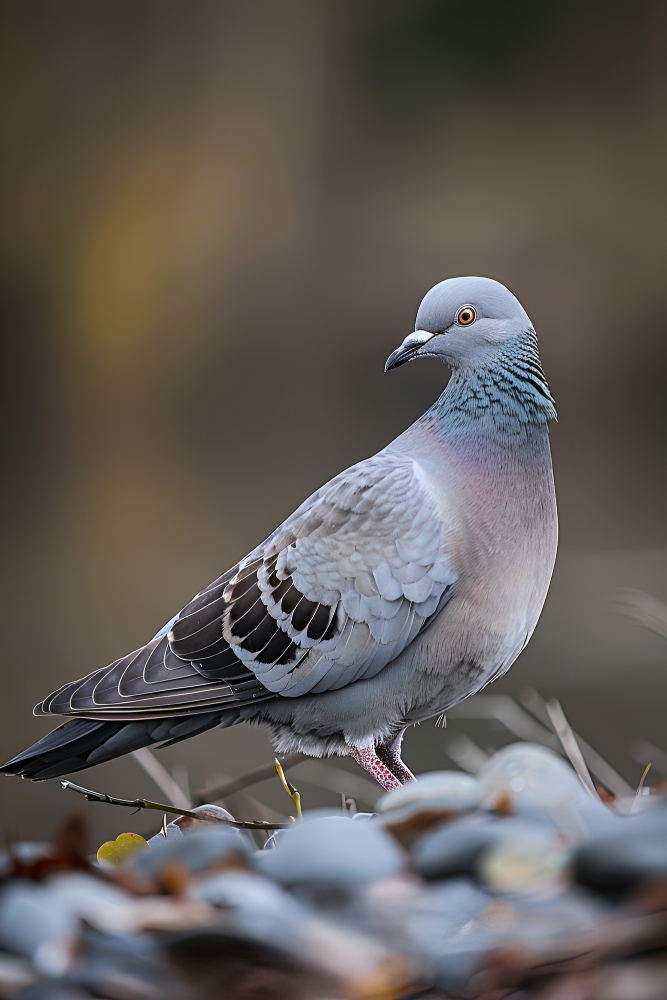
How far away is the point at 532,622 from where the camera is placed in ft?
4.62

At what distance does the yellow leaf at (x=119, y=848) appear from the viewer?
1.09 meters


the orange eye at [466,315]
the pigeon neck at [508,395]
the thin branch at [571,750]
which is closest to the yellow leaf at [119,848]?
the thin branch at [571,750]

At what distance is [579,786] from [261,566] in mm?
692

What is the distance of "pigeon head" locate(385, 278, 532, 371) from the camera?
1.42m

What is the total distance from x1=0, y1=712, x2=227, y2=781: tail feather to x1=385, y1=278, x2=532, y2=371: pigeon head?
58 cm

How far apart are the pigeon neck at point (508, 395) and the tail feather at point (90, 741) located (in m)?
0.56

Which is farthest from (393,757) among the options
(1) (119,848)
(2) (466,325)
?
(2) (466,325)

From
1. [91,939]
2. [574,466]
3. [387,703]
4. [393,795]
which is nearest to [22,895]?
[91,939]

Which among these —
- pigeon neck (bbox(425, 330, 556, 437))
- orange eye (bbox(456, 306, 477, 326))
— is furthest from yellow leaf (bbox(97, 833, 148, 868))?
orange eye (bbox(456, 306, 477, 326))

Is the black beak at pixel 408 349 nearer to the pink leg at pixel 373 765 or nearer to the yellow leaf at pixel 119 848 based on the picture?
A: the pink leg at pixel 373 765

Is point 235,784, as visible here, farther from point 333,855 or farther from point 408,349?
point 408,349

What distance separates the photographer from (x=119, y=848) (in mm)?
1094

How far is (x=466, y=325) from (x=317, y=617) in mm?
465

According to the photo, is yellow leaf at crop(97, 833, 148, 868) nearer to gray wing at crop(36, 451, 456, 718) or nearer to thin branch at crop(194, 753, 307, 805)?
thin branch at crop(194, 753, 307, 805)
